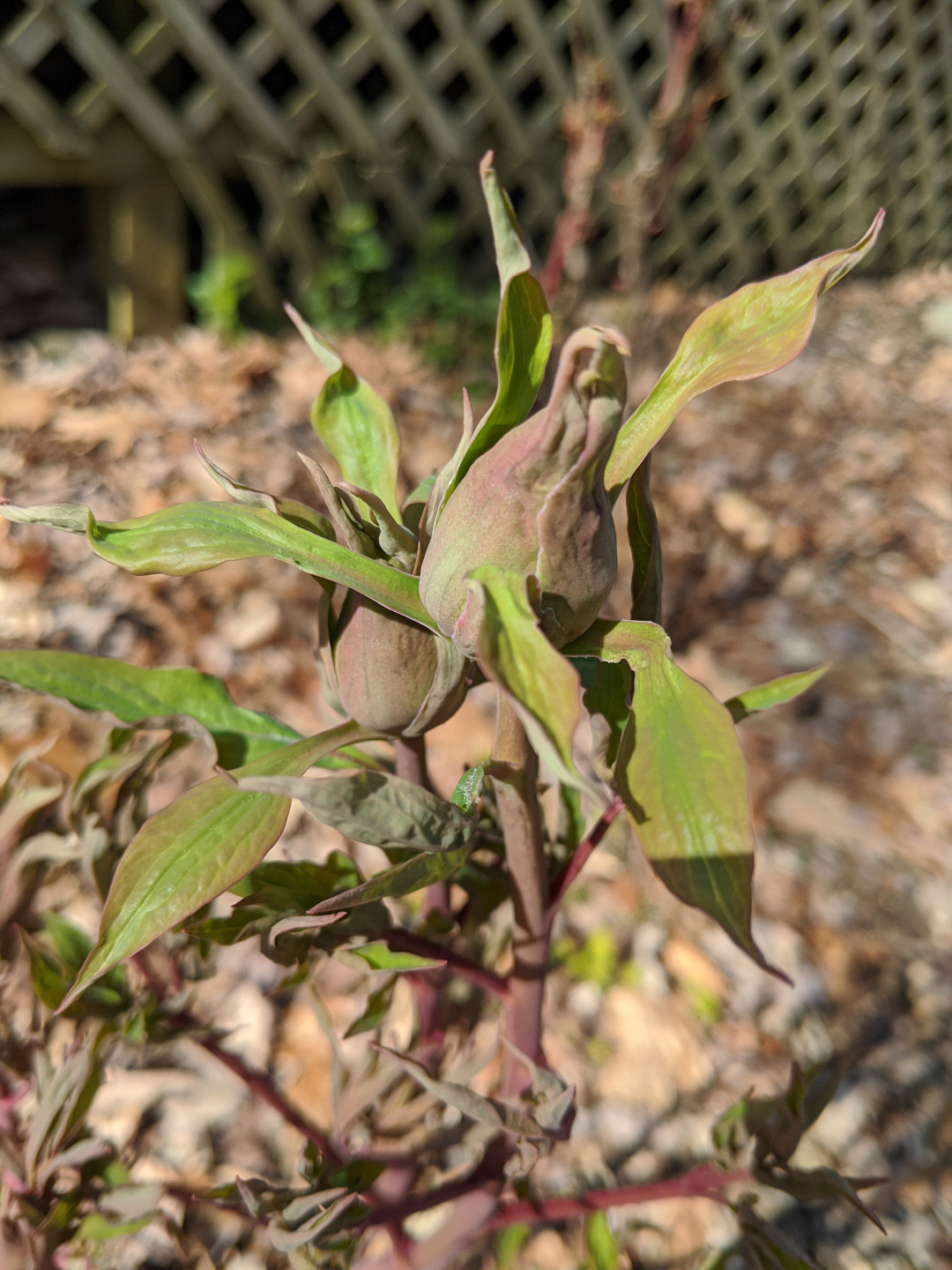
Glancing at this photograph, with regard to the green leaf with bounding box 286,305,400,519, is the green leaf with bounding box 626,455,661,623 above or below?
below

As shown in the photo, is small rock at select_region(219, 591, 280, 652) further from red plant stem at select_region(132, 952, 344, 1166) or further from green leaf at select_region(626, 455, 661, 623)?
green leaf at select_region(626, 455, 661, 623)

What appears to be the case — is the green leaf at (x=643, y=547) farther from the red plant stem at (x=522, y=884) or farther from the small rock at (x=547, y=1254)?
the small rock at (x=547, y=1254)

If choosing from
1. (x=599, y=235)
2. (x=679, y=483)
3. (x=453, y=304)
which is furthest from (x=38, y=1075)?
(x=599, y=235)

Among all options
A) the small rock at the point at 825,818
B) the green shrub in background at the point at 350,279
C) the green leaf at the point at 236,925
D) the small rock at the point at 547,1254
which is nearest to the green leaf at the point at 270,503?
the green leaf at the point at 236,925

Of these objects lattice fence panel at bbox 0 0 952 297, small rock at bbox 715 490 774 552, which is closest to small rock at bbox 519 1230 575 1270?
small rock at bbox 715 490 774 552

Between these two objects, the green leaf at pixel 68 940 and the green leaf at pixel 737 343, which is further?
the green leaf at pixel 68 940

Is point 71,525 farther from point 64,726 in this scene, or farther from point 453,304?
point 453,304
